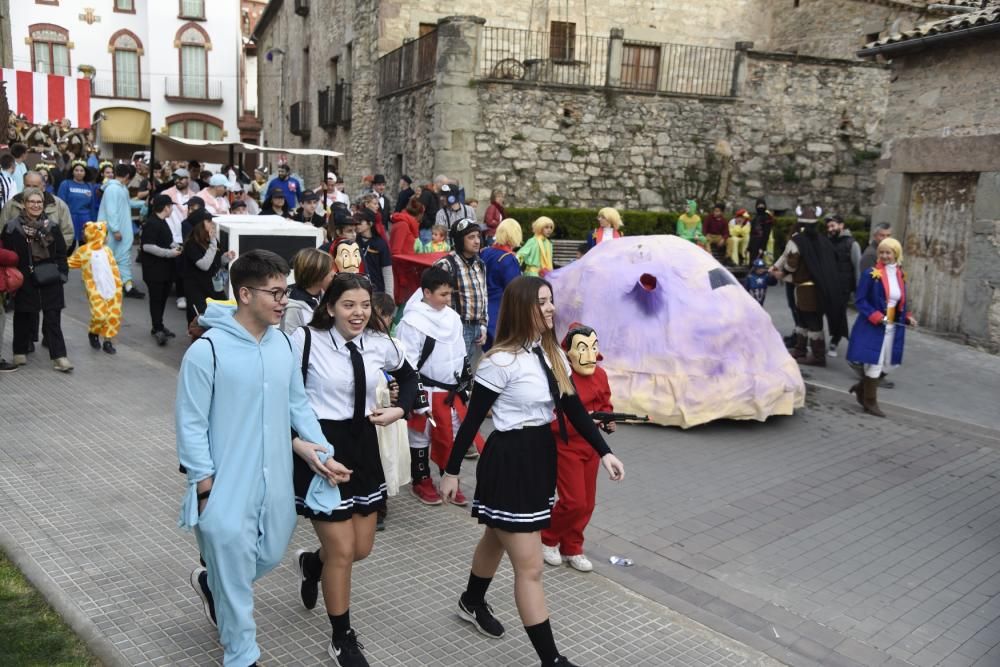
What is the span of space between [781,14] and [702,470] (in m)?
20.8

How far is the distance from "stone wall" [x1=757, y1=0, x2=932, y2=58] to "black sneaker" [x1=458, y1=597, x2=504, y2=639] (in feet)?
66.7

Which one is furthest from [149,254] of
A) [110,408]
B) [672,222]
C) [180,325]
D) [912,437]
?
[672,222]

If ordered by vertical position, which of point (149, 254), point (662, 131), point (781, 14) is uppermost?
point (781, 14)

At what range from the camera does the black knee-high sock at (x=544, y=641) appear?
3.83 m

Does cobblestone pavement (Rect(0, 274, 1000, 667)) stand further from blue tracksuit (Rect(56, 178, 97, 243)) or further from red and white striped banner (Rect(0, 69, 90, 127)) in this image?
red and white striped banner (Rect(0, 69, 90, 127))

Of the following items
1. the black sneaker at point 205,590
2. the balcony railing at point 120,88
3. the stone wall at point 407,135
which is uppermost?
the balcony railing at point 120,88

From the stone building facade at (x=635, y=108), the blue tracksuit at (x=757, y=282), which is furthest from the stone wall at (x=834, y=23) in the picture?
the blue tracksuit at (x=757, y=282)

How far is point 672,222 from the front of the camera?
753 inches

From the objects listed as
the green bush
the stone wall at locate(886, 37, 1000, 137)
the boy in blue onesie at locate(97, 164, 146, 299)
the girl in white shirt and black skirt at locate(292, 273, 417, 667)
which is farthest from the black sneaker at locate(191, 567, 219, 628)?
the green bush

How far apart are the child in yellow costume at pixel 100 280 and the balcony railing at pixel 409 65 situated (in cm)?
1006

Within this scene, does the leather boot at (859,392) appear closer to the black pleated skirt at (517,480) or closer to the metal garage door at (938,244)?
the metal garage door at (938,244)

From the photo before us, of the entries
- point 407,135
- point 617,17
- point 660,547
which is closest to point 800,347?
point 660,547

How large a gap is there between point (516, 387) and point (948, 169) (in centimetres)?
1110

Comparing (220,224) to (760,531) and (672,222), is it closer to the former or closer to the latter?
(760,531)
